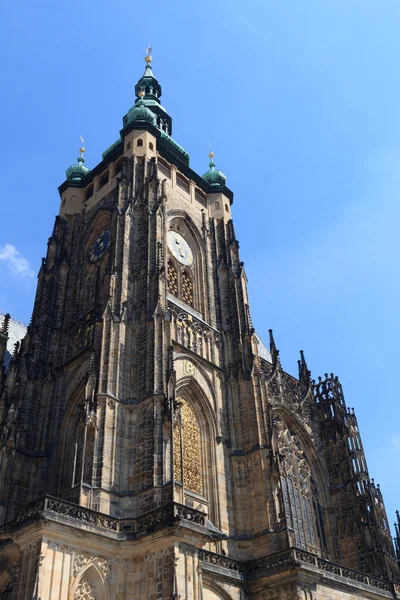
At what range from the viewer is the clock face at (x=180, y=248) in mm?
32378

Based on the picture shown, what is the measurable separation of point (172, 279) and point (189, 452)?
9111 mm

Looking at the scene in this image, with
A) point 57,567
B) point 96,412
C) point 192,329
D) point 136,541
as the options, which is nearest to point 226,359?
point 192,329

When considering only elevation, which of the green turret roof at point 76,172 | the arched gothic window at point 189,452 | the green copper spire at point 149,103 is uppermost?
the green copper spire at point 149,103

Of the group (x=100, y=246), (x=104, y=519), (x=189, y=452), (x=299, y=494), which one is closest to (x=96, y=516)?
(x=104, y=519)

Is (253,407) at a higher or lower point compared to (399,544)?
higher

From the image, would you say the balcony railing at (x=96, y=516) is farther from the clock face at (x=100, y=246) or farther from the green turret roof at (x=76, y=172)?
the green turret roof at (x=76, y=172)

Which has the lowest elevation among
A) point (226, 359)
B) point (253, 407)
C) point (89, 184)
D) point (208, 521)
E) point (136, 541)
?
point (136, 541)

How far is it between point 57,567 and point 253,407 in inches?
501

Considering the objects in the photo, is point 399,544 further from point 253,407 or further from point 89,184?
point 89,184

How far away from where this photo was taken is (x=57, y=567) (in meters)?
17.6

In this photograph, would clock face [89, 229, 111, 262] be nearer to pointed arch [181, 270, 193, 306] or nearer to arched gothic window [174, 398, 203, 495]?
pointed arch [181, 270, 193, 306]

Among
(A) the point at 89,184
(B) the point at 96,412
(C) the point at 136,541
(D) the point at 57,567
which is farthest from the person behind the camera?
(A) the point at 89,184

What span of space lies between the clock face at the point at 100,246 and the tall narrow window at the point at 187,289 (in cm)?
419

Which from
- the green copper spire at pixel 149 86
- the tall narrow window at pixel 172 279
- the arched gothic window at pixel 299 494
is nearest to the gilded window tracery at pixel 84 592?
the arched gothic window at pixel 299 494
